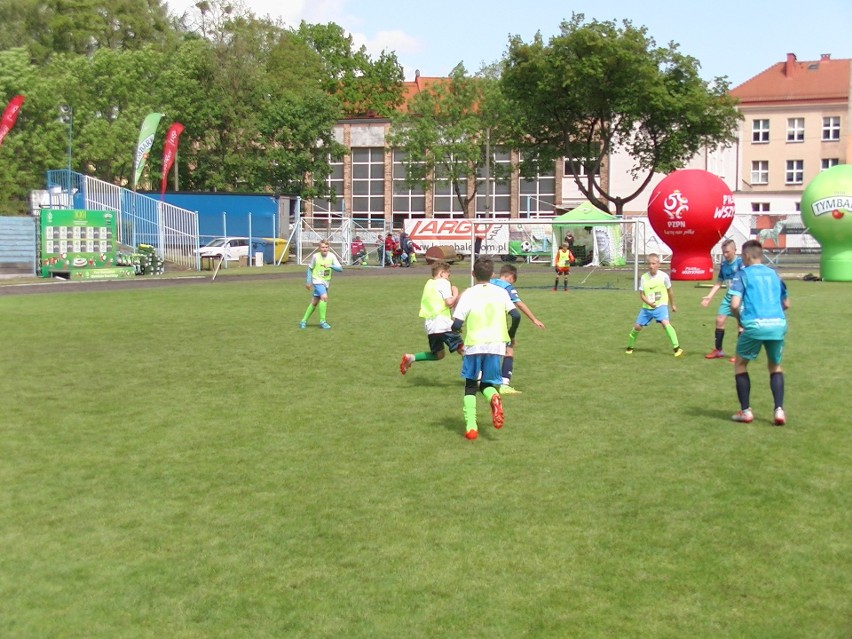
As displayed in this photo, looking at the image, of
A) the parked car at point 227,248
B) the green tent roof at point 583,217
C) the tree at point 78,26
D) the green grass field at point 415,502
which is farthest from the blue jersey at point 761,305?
the tree at point 78,26

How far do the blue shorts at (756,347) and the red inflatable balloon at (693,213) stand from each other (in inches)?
970

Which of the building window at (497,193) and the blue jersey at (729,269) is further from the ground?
the building window at (497,193)

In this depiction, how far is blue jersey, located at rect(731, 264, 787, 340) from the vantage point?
9672mm

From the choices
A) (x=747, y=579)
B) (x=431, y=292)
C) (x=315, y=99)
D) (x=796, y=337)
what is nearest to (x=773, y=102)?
(x=315, y=99)

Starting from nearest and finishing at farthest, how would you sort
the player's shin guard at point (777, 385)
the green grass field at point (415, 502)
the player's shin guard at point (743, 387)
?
the green grass field at point (415, 502) → the player's shin guard at point (777, 385) → the player's shin guard at point (743, 387)

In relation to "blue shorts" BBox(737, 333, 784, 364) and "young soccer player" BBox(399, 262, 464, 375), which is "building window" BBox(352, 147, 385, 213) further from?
"blue shorts" BBox(737, 333, 784, 364)

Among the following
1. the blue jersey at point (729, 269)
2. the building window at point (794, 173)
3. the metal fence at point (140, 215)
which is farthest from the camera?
the building window at point (794, 173)

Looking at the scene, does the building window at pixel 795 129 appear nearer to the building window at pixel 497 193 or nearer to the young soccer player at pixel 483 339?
the building window at pixel 497 193

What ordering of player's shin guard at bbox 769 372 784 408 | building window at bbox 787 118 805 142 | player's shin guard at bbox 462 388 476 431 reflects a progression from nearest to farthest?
player's shin guard at bbox 462 388 476 431, player's shin guard at bbox 769 372 784 408, building window at bbox 787 118 805 142

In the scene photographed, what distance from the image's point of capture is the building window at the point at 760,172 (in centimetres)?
8050

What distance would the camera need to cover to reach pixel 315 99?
65875mm

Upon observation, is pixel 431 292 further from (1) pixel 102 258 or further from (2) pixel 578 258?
(2) pixel 578 258

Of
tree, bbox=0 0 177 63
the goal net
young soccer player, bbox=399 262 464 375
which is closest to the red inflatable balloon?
the goal net

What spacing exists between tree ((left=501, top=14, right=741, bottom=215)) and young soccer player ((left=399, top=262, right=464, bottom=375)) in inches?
1575
